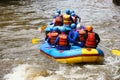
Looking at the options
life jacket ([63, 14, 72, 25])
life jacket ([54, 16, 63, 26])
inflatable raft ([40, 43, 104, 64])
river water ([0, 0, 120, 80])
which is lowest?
river water ([0, 0, 120, 80])

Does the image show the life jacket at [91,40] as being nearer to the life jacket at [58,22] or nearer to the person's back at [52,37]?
the person's back at [52,37]

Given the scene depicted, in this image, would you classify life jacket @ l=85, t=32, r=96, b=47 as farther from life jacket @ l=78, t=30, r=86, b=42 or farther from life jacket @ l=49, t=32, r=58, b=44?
life jacket @ l=49, t=32, r=58, b=44

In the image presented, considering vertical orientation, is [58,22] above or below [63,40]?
above

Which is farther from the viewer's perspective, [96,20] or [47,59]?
[96,20]

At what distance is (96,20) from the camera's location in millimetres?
19047

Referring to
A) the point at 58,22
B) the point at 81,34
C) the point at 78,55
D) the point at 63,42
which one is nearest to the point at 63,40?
the point at 63,42

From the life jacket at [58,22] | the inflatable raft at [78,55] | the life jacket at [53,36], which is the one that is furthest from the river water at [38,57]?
Answer: the life jacket at [58,22]

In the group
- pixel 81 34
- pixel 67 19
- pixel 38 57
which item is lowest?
pixel 38 57

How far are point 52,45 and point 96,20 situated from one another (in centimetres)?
923

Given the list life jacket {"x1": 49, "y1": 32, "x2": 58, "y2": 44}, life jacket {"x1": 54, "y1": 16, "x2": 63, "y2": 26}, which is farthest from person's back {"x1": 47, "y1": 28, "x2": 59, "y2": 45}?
life jacket {"x1": 54, "y1": 16, "x2": 63, "y2": 26}

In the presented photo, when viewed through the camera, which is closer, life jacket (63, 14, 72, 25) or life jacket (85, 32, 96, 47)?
life jacket (85, 32, 96, 47)

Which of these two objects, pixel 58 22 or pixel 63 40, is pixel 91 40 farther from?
pixel 58 22

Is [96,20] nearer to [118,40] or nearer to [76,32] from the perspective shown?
[118,40]

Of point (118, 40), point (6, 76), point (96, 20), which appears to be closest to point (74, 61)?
point (6, 76)
